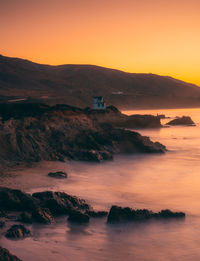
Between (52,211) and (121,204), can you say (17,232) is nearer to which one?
(52,211)

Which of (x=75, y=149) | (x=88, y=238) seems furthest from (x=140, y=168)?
(x=88, y=238)

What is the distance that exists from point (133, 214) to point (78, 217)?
1.53 meters

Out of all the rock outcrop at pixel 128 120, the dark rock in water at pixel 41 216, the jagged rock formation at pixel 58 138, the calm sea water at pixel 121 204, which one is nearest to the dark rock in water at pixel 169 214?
the calm sea water at pixel 121 204

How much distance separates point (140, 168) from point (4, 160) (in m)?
6.82

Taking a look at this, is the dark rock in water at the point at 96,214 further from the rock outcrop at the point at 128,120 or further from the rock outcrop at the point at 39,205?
the rock outcrop at the point at 128,120

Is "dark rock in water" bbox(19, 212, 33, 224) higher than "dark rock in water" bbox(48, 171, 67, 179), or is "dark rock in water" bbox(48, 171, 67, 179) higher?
"dark rock in water" bbox(48, 171, 67, 179)

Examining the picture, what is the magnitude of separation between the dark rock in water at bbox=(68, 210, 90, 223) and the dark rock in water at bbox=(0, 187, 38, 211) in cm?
111

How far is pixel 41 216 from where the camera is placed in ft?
36.0

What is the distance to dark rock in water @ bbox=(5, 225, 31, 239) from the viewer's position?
9.80 metres

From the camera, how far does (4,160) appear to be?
20.1m

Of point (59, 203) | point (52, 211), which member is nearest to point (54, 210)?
point (52, 211)

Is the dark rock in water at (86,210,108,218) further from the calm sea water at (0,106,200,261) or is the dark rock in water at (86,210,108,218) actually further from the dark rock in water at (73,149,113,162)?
the dark rock in water at (73,149,113,162)

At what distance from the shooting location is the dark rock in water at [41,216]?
35.9ft

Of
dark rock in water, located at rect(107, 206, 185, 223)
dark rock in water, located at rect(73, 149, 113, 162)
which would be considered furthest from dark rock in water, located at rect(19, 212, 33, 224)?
dark rock in water, located at rect(73, 149, 113, 162)
